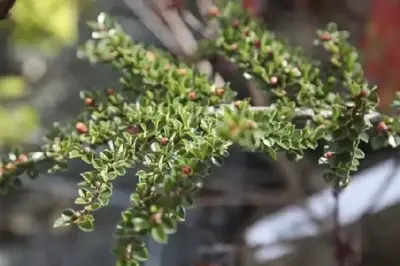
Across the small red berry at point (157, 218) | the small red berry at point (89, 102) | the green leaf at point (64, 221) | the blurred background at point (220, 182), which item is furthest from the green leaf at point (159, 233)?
the blurred background at point (220, 182)

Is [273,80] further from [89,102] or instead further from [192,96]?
[89,102]

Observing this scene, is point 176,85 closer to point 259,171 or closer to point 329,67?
point 329,67

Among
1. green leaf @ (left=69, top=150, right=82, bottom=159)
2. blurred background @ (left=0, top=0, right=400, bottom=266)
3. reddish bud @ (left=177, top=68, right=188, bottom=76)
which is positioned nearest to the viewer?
green leaf @ (left=69, top=150, right=82, bottom=159)

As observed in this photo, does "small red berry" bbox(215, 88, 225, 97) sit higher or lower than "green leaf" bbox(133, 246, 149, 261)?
higher

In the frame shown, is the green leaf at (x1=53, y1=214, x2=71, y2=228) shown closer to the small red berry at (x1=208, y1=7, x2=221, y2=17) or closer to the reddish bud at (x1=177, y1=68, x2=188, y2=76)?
the reddish bud at (x1=177, y1=68, x2=188, y2=76)

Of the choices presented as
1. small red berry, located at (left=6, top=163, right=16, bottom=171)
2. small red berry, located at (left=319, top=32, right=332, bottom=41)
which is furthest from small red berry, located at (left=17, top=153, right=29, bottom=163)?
small red berry, located at (left=319, top=32, right=332, bottom=41)

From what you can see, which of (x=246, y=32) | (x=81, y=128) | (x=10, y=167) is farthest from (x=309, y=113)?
(x=10, y=167)

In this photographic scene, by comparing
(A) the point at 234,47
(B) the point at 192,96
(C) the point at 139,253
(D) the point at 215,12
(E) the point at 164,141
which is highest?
(D) the point at 215,12

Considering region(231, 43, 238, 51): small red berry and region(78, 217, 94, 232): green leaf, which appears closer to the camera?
region(78, 217, 94, 232): green leaf

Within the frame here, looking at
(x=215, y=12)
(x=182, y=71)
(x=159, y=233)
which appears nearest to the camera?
(x=159, y=233)

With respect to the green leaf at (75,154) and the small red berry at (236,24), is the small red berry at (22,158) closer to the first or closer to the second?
the green leaf at (75,154)
